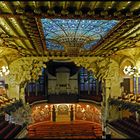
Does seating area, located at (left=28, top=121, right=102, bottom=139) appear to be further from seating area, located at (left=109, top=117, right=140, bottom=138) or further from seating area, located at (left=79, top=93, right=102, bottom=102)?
seating area, located at (left=109, top=117, right=140, bottom=138)

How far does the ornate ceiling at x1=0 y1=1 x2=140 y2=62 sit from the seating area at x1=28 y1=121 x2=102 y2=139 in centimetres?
951

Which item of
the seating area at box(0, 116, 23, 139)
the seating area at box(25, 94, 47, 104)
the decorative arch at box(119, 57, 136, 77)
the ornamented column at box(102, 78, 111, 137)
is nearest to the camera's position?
the seating area at box(0, 116, 23, 139)

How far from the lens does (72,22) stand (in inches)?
338

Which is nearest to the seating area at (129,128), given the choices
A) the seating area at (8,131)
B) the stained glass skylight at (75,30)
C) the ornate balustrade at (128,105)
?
the ornate balustrade at (128,105)

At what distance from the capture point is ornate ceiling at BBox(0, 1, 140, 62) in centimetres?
664

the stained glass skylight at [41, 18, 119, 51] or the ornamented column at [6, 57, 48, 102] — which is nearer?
the stained glass skylight at [41, 18, 119, 51]

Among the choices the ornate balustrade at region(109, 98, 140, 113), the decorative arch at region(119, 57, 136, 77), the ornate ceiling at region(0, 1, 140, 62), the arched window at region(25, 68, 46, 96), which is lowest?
the ornate balustrade at region(109, 98, 140, 113)

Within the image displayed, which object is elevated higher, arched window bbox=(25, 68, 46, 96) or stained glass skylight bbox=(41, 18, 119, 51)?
stained glass skylight bbox=(41, 18, 119, 51)

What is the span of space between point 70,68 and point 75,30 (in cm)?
1820

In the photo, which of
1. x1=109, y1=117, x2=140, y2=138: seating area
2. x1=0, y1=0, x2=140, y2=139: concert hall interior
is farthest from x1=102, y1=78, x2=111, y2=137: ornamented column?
x1=109, y1=117, x2=140, y2=138: seating area

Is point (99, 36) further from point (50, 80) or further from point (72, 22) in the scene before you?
point (50, 80)

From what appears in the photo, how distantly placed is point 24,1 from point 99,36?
515 cm

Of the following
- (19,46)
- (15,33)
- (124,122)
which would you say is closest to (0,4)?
(15,33)

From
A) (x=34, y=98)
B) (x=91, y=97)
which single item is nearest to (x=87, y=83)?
(x=91, y=97)
